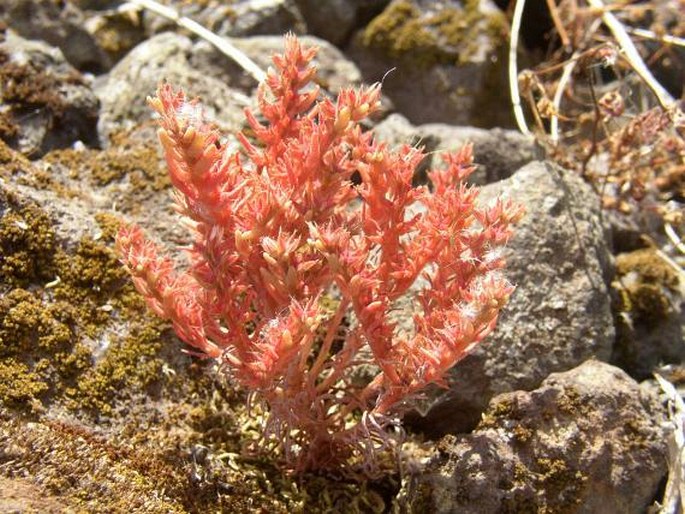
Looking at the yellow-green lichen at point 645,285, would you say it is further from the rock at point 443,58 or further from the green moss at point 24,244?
the green moss at point 24,244

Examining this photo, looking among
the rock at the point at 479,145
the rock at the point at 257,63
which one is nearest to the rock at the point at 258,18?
the rock at the point at 257,63

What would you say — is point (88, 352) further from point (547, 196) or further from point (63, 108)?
point (547, 196)

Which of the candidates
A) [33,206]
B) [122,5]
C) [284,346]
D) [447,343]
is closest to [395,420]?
[447,343]

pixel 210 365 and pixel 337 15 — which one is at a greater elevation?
pixel 337 15

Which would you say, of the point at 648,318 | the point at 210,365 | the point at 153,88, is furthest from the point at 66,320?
the point at 648,318

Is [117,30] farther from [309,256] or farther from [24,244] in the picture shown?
[309,256]

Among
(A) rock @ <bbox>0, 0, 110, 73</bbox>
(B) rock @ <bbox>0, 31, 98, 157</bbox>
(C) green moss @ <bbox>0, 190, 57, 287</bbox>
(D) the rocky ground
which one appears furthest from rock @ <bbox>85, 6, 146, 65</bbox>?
(C) green moss @ <bbox>0, 190, 57, 287</bbox>

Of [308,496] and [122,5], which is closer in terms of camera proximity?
[308,496]
